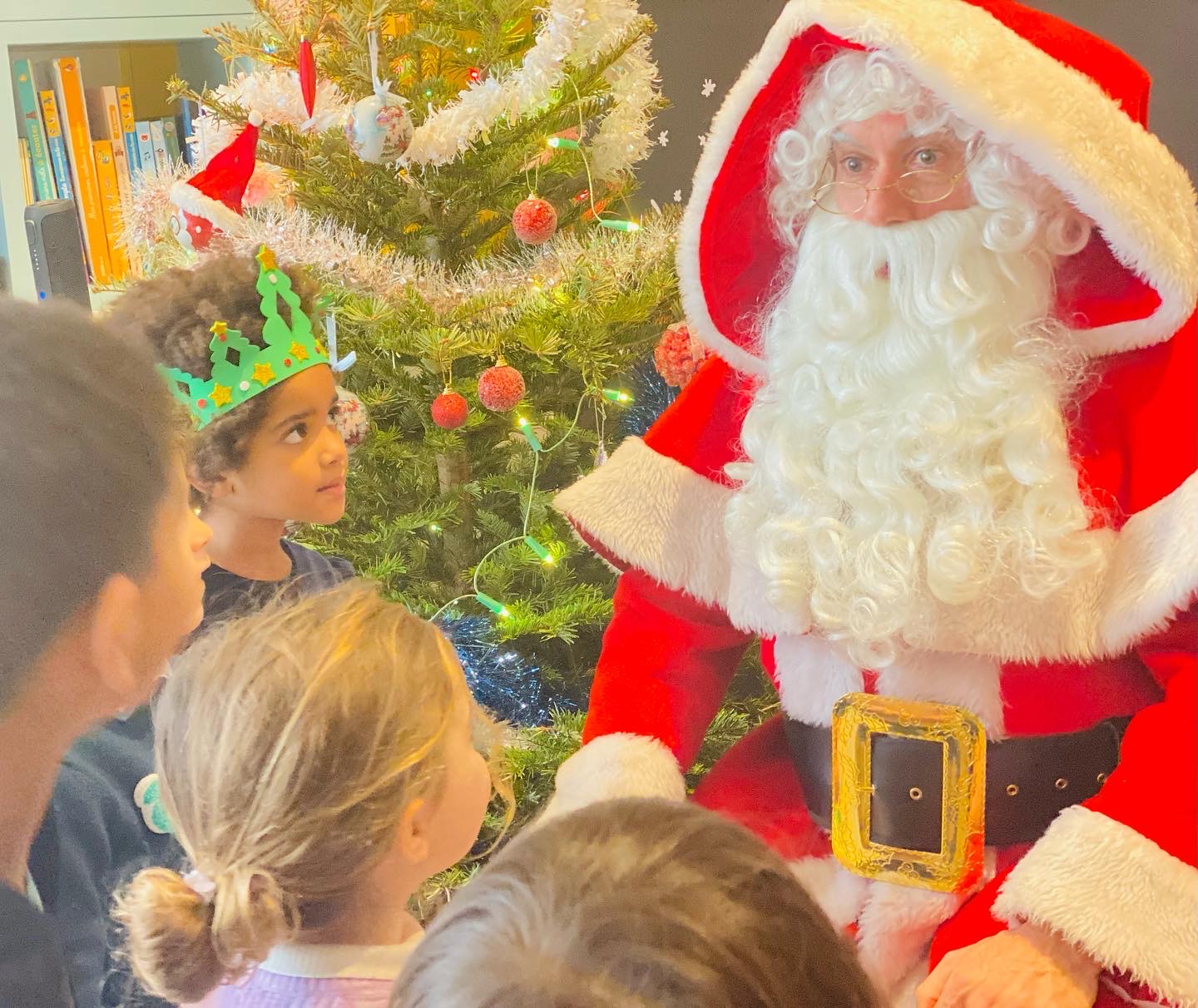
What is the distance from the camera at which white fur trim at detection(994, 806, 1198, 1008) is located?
67 centimetres

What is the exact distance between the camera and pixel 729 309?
35.6 inches

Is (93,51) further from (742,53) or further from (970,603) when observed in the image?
(970,603)

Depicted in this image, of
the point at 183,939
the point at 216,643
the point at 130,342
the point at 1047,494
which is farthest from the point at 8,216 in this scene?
the point at 1047,494

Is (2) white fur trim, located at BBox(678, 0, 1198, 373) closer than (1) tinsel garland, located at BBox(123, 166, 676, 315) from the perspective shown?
Yes

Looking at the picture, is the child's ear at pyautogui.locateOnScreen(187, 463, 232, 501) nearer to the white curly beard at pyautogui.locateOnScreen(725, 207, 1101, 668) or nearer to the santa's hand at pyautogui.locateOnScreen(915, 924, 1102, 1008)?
the white curly beard at pyautogui.locateOnScreen(725, 207, 1101, 668)

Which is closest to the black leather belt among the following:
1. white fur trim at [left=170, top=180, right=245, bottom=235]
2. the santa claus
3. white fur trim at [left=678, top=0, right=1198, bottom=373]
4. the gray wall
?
the santa claus

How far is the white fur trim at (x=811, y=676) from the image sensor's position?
2.72 ft

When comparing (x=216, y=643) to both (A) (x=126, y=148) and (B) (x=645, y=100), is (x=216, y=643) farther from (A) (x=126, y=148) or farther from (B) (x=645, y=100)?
(B) (x=645, y=100)

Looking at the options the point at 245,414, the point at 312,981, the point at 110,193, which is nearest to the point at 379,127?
the point at 110,193

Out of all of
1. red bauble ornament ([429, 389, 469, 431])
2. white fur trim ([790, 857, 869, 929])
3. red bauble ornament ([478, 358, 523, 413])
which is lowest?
white fur trim ([790, 857, 869, 929])

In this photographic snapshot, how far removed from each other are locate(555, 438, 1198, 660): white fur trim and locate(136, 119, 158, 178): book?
41 centimetres

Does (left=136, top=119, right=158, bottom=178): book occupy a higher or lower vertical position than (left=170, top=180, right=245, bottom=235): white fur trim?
higher

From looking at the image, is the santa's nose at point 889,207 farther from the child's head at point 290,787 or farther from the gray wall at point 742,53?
the child's head at point 290,787

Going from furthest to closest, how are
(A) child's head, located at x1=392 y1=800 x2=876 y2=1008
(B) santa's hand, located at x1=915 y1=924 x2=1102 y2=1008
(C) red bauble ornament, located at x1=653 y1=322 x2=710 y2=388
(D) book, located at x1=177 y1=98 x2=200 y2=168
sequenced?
1. (C) red bauble ornament, located at x1=653 y1=322 x2=710 y2=388
2. (D) book, located at x1=177 y1=98 x2=200 y2=168
3. (B) santa's hand, located at x1=915 y1=924 x2=1102 y2=1008
4. (A) child's head, located at x1=392 y1=800 x2=876 y2=1008
